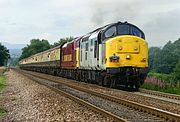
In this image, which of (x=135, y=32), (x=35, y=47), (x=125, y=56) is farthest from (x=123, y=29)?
(x=35, y=47)

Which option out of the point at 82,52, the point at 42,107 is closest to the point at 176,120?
the point at 42,107

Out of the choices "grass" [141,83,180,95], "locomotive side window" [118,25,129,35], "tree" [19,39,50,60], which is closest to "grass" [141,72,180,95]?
"grass" [141,83,180,95]

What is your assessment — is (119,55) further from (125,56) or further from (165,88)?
(165,88)

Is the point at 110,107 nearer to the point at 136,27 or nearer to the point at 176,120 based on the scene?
the point at 176,120

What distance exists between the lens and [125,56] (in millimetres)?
19500

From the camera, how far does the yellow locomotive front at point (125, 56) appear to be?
19.4 metres

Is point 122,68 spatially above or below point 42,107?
above

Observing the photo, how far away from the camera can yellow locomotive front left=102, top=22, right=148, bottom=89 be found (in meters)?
19.4

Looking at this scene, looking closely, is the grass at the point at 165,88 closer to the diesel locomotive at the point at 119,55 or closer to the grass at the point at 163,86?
the grass at the point at 163,86

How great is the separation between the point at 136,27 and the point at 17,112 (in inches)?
424

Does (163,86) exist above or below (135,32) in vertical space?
below

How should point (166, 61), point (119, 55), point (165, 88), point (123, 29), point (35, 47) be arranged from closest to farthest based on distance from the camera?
point (119, 55) < point (165, 88) < point (123, 29) < point (166, 61) < point (35, 47)

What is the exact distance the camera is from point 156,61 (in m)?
119

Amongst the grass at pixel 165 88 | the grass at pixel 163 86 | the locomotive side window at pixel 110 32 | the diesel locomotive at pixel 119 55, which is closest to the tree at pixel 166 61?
the grass at pixel 163 86
